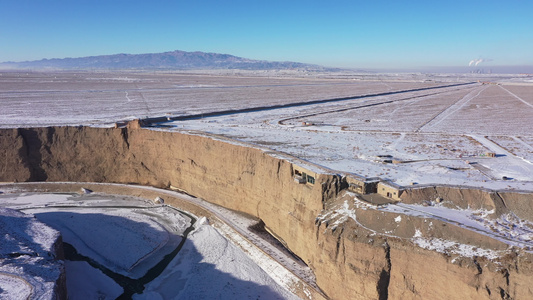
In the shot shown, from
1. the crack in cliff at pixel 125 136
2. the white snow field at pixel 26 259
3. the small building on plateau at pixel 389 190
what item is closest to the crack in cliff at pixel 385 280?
the small building on plateau at pixel 389 190

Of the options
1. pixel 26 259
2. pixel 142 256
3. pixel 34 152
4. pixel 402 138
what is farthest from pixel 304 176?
pixel 34 152

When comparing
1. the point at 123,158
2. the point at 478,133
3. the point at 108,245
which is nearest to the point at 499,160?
the point at 478,133

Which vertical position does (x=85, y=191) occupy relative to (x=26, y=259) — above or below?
below

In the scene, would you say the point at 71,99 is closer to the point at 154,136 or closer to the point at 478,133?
the point at 154,136

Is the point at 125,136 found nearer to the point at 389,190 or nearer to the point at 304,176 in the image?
the point at 304,176

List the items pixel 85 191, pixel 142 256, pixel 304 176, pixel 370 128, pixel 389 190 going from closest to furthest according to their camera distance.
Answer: pixel 389 190
pixel 304 176
pixel 142 256
pixel 85 191
pixel 370 128

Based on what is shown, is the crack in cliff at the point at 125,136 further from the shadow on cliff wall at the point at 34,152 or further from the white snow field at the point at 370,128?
the shadow on cliff wall at the point at 34,152
